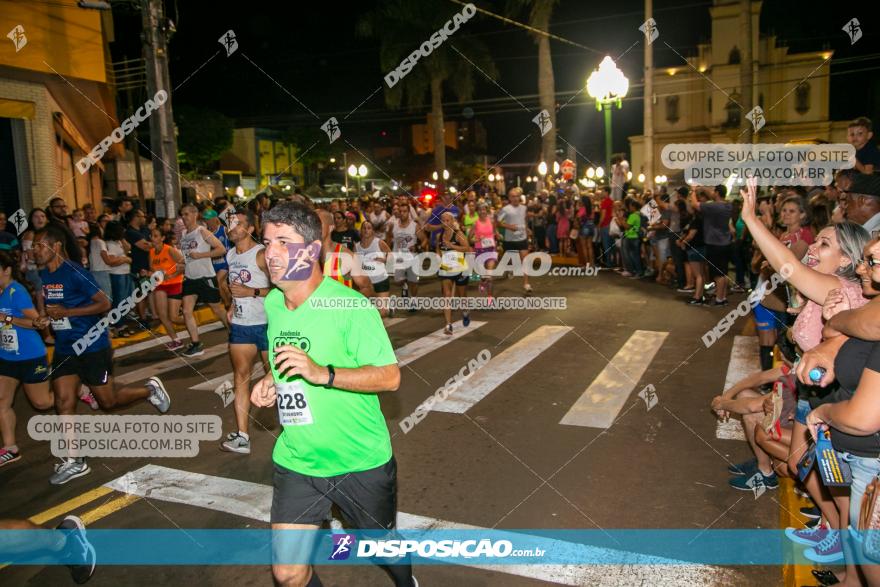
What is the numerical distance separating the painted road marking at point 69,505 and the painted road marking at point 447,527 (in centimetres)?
12

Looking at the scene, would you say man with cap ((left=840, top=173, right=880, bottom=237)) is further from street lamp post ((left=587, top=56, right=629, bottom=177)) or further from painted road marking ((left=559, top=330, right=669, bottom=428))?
street lamp post ((left=587, top=56, right=629, bottom=177))

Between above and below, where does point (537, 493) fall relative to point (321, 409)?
below

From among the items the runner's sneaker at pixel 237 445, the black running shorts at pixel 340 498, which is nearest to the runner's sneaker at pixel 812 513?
the black running shorts at pixel 340 498

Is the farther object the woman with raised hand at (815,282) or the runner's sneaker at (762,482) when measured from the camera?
the runner's sneaker at (762,482)

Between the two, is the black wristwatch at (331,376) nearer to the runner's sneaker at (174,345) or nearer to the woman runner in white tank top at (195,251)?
the woman runner in white tank top at (195,251)

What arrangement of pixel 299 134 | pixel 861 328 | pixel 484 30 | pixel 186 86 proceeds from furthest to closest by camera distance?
pixel 299 134
pixel 186 86
pixel 484 30
pixel 861 328

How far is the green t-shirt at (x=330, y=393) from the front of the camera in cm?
301

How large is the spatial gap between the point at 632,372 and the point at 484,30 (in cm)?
3250

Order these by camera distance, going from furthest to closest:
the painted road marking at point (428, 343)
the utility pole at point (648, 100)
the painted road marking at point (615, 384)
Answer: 1. the utility pole at point (648, 100)
2. the painted road marking at point (428, 343)
3. the painted road marking at point (615, 384)

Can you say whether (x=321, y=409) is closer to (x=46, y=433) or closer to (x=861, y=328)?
(x=861, y=328)

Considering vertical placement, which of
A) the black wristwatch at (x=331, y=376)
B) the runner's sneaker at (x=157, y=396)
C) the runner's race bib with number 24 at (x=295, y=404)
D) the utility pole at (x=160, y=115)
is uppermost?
the utility pole at (x=160, y=115)

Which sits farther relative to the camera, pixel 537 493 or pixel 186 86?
pixel 186 86

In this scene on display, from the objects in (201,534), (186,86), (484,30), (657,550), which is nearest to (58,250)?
(201,534)

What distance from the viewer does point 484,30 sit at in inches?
1438
